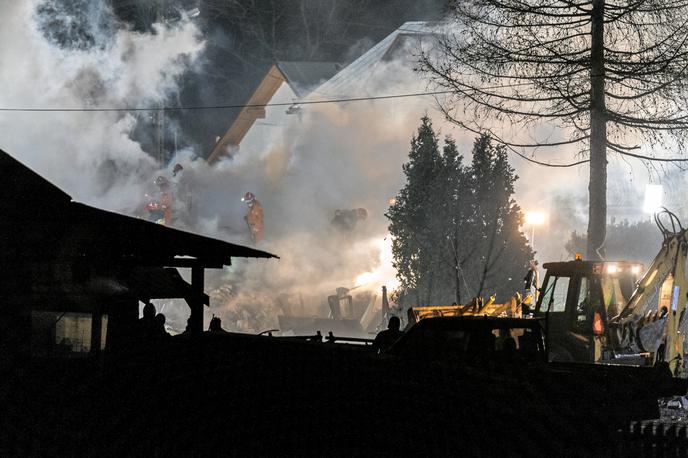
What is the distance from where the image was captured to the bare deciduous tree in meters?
20.7

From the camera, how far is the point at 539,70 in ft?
69.5

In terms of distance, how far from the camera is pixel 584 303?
1573 cm

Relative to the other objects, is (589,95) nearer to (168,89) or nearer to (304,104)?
(304,104)

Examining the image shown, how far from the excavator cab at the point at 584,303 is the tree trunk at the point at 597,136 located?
4624 millimetres

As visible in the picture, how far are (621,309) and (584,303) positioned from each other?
0.95 meters

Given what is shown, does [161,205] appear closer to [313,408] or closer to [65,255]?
[65,255]

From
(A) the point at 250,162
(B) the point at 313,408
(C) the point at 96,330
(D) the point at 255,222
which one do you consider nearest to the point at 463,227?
(C) the point at 96,330

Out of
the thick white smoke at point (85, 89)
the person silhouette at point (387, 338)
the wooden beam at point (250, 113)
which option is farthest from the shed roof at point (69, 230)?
the wooden beam at point (250, 113)

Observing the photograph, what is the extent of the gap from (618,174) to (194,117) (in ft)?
105

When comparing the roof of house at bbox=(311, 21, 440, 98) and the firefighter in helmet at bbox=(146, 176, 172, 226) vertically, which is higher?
the roof of house at bbox=(311, 21, 440, 98)

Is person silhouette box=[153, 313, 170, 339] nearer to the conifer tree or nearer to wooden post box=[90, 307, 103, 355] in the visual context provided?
wooden post box=[90, 307, 103, 355]

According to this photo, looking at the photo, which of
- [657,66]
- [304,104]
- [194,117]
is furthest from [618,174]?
[194,117]

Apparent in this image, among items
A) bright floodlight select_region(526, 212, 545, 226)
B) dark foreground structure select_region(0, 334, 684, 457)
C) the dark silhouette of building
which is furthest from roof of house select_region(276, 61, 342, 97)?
dark foreground structure select_region(0, 334, 684, 457)

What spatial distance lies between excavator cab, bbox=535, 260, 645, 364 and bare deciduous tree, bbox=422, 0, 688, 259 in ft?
15.8
